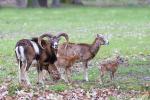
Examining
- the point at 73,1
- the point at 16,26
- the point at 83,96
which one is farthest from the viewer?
the point at 73,1

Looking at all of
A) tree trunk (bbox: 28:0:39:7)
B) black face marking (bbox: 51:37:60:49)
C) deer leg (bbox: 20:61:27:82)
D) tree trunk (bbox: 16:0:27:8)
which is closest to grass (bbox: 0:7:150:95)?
deer leg (bbox: 20:61:27:82)

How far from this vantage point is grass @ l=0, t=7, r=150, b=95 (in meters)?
16.3

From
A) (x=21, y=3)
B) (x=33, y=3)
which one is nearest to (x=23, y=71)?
(x=33, y=3)

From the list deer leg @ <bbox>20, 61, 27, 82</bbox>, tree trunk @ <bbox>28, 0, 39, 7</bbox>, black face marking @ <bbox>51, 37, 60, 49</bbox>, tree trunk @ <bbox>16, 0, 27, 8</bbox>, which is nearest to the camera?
deer leg @ <bbox>20, 61, 27, 82</bbox>

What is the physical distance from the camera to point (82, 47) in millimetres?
15969

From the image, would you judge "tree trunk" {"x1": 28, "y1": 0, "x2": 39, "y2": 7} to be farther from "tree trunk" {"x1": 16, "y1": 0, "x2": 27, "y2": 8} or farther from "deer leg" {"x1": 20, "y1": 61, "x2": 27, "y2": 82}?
"deer leg" {"x1": 20, "y1": 61, "x2": 27, "y2": 82}

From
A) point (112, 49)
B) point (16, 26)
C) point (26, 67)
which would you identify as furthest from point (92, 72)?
point (16, 26)

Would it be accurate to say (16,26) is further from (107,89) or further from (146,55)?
(107,89)

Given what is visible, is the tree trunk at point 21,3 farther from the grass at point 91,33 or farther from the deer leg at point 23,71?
the deer leg at point 23,71

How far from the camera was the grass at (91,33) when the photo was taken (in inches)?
643

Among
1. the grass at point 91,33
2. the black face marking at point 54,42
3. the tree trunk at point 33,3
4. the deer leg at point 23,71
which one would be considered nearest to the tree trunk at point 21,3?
the tree trunk at point 33,3

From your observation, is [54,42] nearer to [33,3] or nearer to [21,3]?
[33,3]

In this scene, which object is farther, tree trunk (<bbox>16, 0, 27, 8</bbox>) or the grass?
tree trunk (<bbox>16, 0, 27, 8</bbox>)

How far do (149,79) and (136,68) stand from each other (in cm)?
221
